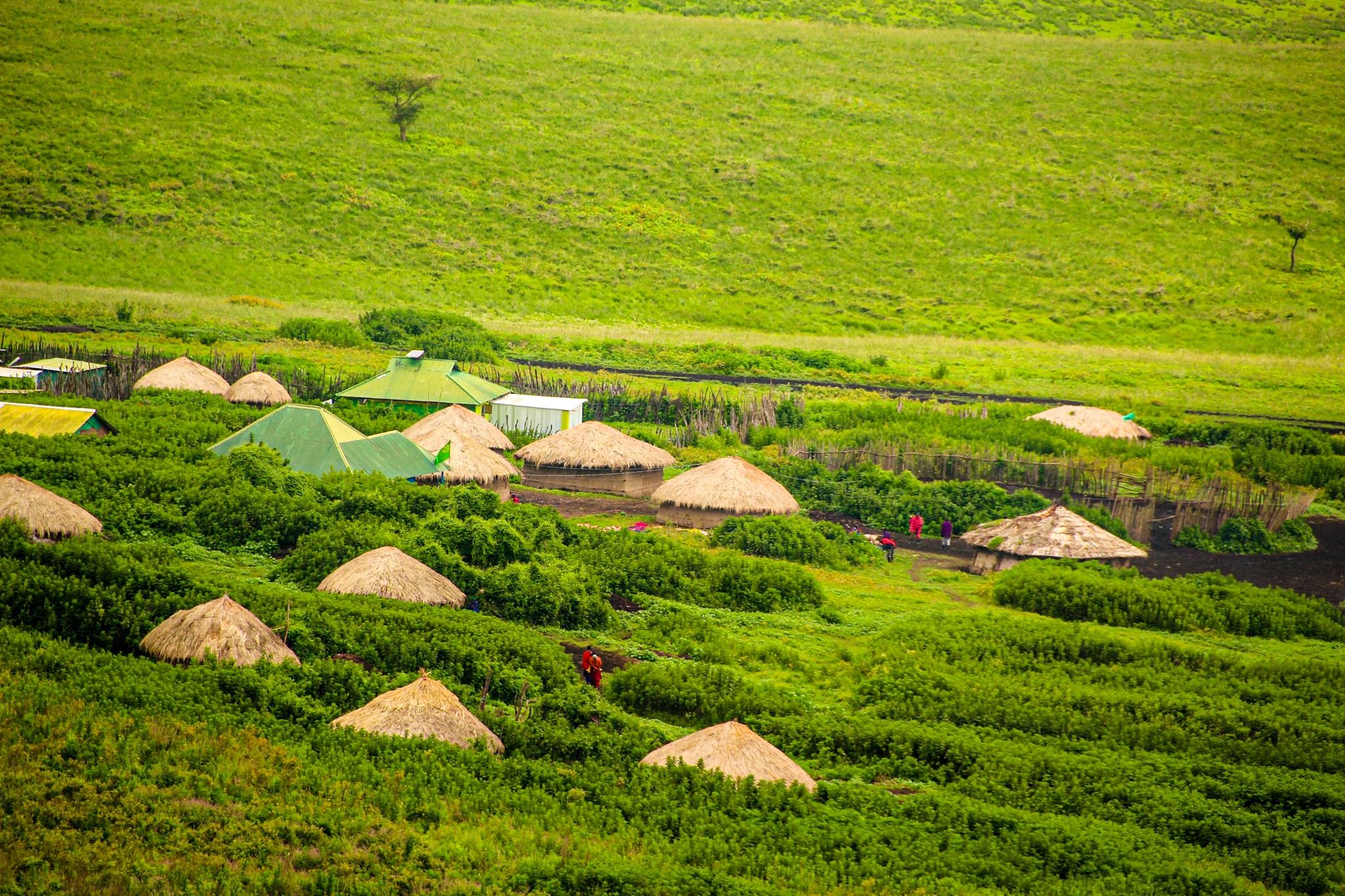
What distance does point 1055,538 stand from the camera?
2573 cm

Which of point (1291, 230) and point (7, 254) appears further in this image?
point (1291, 230)

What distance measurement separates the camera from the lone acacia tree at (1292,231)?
73000mm

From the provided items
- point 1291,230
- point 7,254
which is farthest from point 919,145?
point 7,254

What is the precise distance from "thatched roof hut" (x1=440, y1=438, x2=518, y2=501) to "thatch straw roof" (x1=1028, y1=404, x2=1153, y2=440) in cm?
1789

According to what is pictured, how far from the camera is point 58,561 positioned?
17859 millimetres

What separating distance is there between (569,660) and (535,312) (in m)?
46.1

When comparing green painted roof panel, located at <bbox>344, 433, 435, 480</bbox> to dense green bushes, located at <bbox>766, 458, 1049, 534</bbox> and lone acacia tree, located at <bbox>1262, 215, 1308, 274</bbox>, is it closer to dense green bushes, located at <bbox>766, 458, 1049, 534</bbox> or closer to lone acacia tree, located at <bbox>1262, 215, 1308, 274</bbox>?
dense green bushes, located at <bbox>766, 458, 1049, 534</bbox>

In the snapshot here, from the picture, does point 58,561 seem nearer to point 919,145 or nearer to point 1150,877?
point 1150,877

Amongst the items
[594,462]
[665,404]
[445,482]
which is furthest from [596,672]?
[665,404]

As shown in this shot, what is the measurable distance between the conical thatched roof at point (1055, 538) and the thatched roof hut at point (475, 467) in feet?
36.7

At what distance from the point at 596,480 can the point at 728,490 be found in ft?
15.9

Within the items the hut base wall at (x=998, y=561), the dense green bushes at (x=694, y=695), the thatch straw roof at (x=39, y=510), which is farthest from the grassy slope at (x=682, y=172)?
the dense green bushes at (x=694, y=695)

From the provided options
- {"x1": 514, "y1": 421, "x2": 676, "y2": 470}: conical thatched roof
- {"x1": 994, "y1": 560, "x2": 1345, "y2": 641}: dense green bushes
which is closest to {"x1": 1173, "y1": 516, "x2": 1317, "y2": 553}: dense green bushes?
{"x1": 994, "y1": 560, "x2": 1345, "y2": 641}: dense green bushes

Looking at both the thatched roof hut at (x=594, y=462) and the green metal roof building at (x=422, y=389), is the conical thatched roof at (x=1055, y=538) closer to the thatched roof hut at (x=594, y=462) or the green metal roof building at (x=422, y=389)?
the thatched roof hut at (x=594, y=462)
